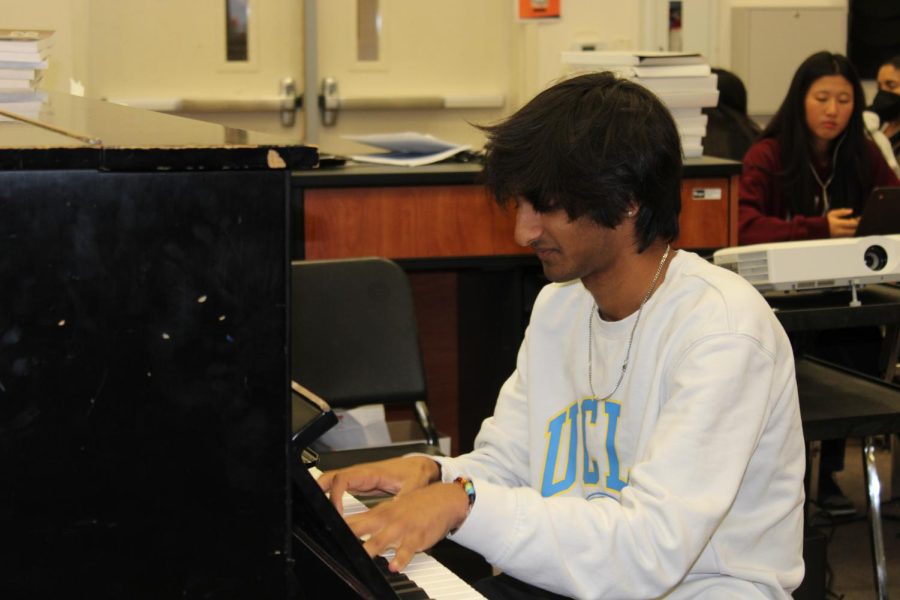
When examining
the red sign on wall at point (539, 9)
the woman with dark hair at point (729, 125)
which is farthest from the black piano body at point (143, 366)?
the red sign on wall at point (539, 9)

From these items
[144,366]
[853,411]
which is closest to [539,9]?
[853,411]

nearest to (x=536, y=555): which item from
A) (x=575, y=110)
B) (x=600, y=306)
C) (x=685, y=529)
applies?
(x=685, y=529)

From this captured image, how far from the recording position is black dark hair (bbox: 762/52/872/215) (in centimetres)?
355

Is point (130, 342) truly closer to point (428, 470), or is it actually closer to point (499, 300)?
point (428, 470)

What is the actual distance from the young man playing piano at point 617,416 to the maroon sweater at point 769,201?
1.91 metres

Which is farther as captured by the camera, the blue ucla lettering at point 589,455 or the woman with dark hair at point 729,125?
the woman with dark hair at point 729,125

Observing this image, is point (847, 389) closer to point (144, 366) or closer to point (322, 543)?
point (322, 543)

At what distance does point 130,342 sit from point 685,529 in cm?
61

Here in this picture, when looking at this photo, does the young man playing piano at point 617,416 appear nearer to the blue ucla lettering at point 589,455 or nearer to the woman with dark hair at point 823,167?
the blue ucla lettering at point 589,455

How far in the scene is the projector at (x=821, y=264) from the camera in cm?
232

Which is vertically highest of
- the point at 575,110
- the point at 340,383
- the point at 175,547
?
the point at 575,110

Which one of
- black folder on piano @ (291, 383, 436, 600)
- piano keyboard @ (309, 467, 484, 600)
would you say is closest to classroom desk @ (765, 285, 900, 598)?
piano keyboard @ (309, 467, 484, 600)

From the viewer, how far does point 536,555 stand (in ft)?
3.97

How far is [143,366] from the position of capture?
0.90 metres
